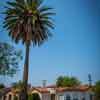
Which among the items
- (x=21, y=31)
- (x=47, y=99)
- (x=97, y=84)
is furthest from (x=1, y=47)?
(x=47, y=99)

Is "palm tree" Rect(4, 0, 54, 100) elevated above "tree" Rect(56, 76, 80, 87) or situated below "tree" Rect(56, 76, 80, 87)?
above

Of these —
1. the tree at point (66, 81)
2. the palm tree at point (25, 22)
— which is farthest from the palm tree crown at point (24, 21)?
the tree at point (66, 81)

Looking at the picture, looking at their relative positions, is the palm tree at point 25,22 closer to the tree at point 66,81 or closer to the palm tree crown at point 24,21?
the palm tree crown at point 24,21

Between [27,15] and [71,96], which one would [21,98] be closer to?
[27,15]

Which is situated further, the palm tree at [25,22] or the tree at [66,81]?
the tree at [66,81]

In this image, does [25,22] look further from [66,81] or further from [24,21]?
[66,81]

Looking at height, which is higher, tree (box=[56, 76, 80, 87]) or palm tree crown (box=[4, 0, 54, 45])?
palm tree crown (box=[4, 0, 54, 45])

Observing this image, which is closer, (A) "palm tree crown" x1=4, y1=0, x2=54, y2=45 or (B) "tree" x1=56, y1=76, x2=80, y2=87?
(A) "palm tree crown" x1=4, y1=0, x2=54, y2=45

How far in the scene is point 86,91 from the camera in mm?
52125

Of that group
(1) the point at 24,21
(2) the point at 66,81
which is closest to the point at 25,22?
(1) the point at 24,21

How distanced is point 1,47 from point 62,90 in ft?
91.2

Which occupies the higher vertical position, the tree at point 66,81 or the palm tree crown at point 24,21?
the palm tree crown at point 24,21

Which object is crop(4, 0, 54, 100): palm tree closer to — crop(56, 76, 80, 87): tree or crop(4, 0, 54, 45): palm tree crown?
crop(4, 0, 54, 45): palm tree crown

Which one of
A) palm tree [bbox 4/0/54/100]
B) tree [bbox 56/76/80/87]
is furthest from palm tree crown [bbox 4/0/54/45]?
tree [bbox 56/76/80/87]
